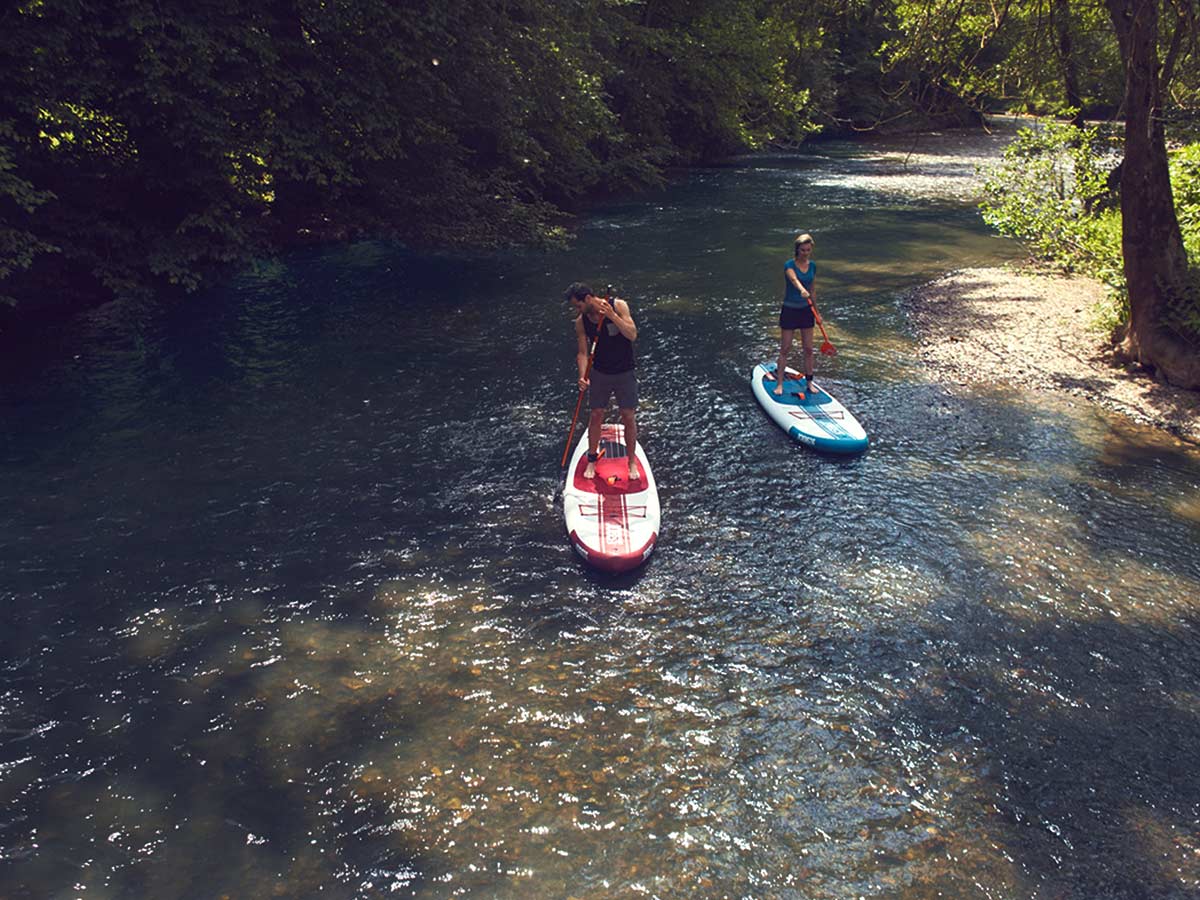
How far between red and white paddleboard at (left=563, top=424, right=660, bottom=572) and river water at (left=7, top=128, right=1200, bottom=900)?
10.2 inches

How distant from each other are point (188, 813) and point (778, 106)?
1488 inches

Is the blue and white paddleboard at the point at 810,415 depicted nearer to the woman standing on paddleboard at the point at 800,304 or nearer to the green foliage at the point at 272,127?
the woman standing on paddleboard at the point at 800,304

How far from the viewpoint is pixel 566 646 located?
747 cm

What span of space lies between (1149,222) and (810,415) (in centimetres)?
653

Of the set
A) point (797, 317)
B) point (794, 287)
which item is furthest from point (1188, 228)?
point (794, 287)

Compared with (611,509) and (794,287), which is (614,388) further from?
(794,287)

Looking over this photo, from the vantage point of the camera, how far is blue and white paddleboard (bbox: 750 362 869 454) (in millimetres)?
11195

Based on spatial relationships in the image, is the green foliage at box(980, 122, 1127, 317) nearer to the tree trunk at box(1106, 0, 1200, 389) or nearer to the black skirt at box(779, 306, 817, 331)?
the tree trunk at box(1106, 0, 1200, 389)

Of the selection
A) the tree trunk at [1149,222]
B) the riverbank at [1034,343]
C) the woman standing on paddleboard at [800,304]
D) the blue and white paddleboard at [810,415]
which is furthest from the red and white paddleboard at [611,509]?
the tree trunk at [1149,222]

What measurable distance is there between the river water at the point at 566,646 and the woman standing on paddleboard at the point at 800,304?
1.04m

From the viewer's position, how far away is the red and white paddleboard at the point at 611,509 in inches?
337

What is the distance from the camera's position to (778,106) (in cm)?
3712

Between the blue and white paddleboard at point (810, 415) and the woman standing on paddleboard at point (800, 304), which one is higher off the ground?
the woman standing on paddleboard at point (800, 304)

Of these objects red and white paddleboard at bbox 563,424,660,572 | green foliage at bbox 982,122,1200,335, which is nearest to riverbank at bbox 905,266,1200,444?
green foliage at bbox 982,122,1200,335
